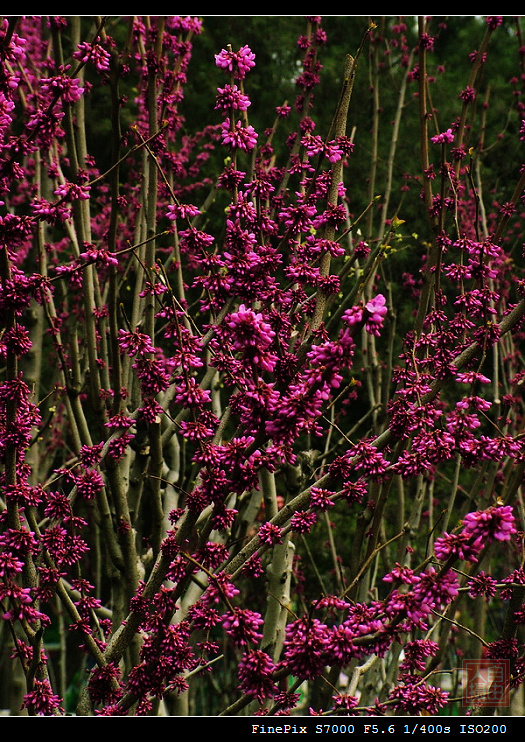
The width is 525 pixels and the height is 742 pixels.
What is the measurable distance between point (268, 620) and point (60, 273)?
2.49 meters

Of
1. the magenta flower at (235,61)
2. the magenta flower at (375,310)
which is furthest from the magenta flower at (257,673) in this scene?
the magenta flower at (235,61)

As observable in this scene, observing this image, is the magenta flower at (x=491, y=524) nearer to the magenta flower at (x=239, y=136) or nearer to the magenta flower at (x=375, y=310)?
the magenta flower at (x=375, y=310)

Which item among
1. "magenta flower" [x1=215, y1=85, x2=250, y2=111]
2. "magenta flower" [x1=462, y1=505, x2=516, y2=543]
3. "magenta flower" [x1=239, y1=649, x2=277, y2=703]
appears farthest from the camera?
"magenta flower" [x1=215, y1=85, x2=250, y2=111]

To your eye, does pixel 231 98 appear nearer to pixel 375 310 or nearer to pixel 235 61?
pixel 235 61

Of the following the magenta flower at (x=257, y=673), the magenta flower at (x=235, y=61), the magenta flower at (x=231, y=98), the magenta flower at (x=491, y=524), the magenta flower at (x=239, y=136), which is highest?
the magenta flower at (x=235, y=61)

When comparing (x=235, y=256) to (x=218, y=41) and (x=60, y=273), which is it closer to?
(x=60, y=273)

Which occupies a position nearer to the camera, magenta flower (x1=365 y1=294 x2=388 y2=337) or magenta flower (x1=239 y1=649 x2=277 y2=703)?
magenta flower (x1=365 y1=294 x2=388 y2=337)

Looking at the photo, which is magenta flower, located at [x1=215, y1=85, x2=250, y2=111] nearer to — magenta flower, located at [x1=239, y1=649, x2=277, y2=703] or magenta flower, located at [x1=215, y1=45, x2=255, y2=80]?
magenta flower, located at [x1=215, y1=45, x2=255, y2=80]

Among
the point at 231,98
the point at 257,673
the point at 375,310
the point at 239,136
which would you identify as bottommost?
the point at 257,673

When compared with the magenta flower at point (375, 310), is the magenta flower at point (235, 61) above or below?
above

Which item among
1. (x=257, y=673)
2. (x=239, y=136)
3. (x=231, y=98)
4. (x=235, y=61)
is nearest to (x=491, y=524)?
(x=257, y=673)

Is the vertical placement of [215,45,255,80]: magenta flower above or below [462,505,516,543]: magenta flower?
above

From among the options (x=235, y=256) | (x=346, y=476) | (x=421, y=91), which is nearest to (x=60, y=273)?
(x=235, y=256)

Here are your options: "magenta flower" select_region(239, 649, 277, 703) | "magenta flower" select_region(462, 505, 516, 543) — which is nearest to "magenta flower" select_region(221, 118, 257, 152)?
"magenta flower" select_region(462, 505, 516, 543)
